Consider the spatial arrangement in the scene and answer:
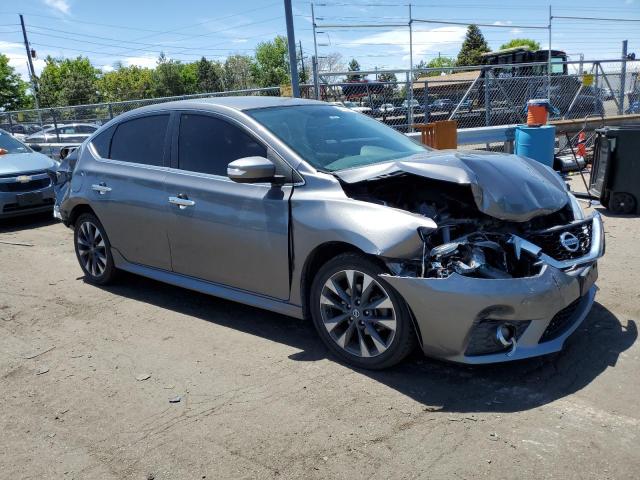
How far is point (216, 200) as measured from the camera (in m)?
4.45

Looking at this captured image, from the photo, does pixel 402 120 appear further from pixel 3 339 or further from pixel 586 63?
pixel 3 339

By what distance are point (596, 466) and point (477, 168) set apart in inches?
74.9

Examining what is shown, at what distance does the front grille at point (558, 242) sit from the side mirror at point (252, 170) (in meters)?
1.80

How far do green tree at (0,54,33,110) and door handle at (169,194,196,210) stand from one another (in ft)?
197

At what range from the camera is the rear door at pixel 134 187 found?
4.98 m

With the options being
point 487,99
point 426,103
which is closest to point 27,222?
point 426,103

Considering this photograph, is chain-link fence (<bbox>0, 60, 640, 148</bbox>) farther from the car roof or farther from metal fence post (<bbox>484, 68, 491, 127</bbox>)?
the car roof

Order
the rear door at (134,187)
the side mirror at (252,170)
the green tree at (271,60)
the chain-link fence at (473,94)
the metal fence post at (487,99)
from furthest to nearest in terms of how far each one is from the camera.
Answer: the green tree at (271,60), the metal fence post at (487,99), the chain-link fence at (473,94), the rear door at (134,187), the side mirror at (252,170)

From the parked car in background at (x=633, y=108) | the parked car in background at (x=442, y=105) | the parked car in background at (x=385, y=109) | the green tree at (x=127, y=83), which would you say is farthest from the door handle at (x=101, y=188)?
the green tree at (x=127, y=83)

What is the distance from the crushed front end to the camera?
329 centimetres

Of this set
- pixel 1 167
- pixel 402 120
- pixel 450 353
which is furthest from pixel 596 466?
pixel 402 120

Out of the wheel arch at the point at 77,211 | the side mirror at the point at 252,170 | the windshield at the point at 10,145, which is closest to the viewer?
the side mirror at the point at 252,170

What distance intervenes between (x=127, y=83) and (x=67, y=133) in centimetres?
6631

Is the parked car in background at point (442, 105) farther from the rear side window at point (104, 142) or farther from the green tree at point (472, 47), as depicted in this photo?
the green tree at point (472, 47)
